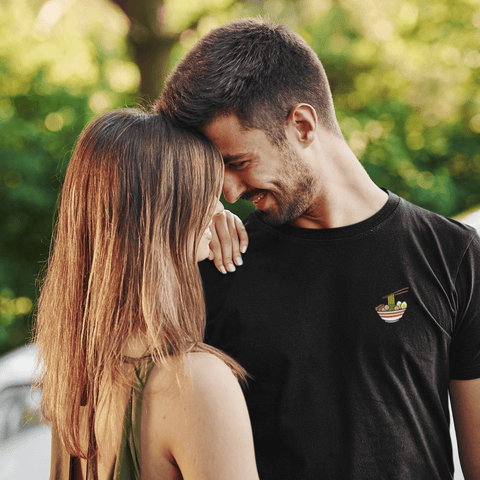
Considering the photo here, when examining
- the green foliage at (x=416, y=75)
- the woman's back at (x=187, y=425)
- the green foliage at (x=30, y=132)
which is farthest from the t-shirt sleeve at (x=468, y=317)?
the green foliage at (x=416, y=75)

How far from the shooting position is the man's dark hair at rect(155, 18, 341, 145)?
1.74 meters

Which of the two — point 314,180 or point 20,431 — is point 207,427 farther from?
point 20,431

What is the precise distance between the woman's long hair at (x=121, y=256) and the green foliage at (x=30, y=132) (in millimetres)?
3110

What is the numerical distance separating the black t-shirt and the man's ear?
38 centimetres

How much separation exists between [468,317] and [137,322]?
1202 millimetres

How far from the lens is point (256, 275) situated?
188 centimetres

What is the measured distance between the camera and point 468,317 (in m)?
1.73

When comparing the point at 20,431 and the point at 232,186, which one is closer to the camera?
the point at 232,186

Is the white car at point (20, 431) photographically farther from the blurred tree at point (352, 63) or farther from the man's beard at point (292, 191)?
the blurred tree at point (352, 63)

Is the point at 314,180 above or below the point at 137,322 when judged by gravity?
above

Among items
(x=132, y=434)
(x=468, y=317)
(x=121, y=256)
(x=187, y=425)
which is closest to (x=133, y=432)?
(x=132, y=434)

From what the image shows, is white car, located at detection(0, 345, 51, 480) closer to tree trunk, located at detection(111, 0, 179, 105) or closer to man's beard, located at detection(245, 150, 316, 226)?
man's beard, located at detection(245, 150, 316, 226)

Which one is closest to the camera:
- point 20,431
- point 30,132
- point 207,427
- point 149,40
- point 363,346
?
point 207,427

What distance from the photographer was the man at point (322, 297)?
66.6 inches
